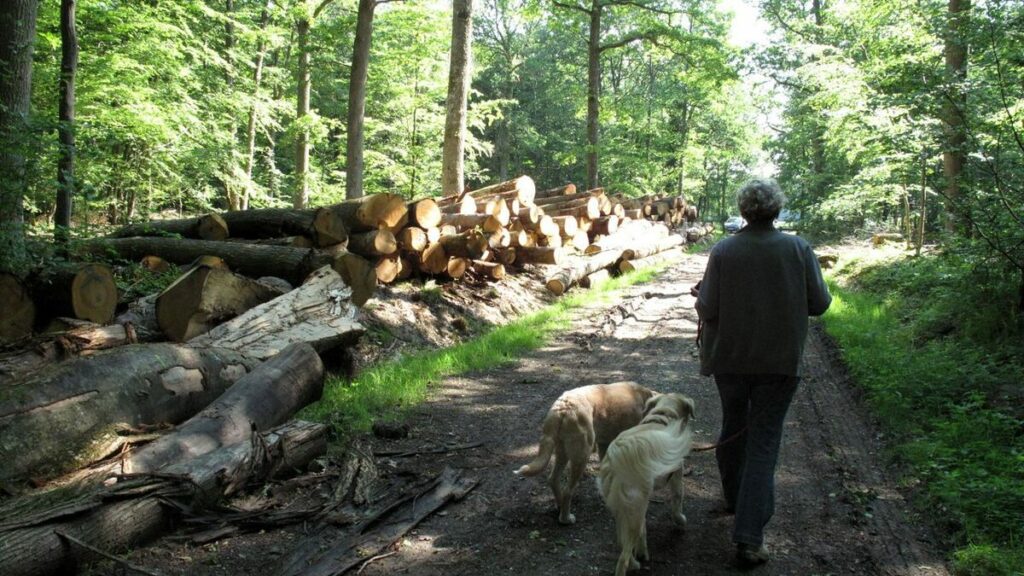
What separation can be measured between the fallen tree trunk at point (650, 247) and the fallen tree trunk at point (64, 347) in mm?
12291

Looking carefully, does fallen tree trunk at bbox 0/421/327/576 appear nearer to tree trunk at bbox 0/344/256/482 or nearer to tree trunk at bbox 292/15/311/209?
tree trunk at bbox 0/344/256/482

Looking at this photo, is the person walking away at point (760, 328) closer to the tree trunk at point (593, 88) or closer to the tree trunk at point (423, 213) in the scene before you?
the tree trunk at point (423, 213)

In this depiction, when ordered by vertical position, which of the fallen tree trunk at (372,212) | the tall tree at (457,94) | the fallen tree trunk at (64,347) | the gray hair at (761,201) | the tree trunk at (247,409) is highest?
the tall tree at (457,94)

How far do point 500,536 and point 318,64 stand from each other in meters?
17.4

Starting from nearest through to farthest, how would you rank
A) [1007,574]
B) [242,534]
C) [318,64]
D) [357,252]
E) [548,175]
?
[1007,574], [242,534], [357,252], [318,64], [548,175]

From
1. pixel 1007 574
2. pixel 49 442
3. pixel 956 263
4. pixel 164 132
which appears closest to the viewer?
pixel 1007 574

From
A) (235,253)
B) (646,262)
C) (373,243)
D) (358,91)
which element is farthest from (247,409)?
(646,262)

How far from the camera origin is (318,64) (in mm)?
18078

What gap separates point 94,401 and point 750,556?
4278mm

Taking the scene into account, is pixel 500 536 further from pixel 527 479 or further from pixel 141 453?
pixel 141 453

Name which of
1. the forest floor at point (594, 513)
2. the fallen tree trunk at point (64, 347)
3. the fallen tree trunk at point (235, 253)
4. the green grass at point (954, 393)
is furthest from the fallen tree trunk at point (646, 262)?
the fallen tree trunk at point (64, 347)

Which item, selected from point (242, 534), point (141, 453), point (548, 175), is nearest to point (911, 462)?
point (242, 534)

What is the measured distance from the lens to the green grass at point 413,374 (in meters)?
5.69

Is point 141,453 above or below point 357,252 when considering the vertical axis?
below
